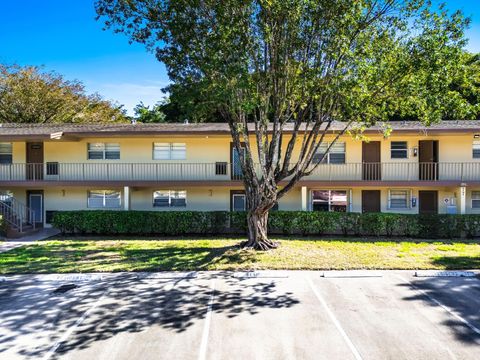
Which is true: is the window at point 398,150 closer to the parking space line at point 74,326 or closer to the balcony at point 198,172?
the balcony at point 198,172

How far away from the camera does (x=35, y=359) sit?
5.61 metres

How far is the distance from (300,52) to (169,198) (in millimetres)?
11026

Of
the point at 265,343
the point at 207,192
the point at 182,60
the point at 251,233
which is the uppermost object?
the point at 182,60

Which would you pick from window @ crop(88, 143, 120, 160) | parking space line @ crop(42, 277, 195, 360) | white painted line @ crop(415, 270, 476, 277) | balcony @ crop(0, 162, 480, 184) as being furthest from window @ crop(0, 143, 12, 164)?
white painted line @ crop(415, 270, 476, 277)

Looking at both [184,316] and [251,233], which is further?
[251,233]

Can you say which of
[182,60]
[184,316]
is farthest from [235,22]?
[184,316]

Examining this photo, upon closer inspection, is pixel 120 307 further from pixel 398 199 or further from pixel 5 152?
pixel 5 152

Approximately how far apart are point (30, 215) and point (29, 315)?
1373 cm

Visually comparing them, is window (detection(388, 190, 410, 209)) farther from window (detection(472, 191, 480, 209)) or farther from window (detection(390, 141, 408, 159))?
window (detection(472, 191, 480, 209))

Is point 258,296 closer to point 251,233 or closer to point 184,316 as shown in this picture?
point 184,316

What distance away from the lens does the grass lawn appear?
10844 mm

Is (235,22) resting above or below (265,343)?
above

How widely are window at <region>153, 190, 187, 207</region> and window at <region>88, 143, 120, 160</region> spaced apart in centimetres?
321

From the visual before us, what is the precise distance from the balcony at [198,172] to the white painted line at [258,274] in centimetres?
834
